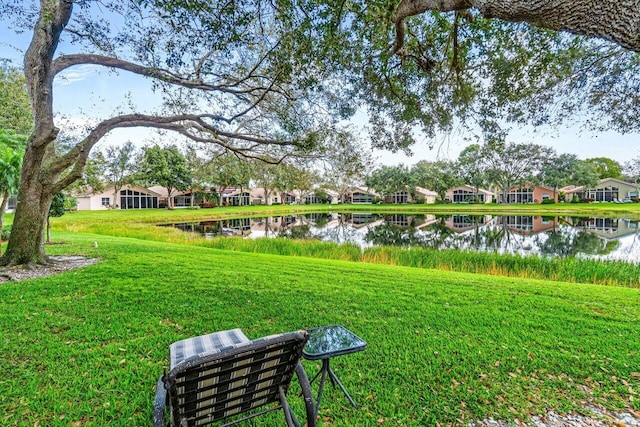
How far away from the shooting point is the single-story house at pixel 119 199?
132 feet

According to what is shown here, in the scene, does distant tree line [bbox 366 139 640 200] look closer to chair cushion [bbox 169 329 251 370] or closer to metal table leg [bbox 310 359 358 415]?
metal table leg [bbox 310 359 358 415]

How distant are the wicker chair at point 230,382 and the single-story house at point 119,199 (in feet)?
155

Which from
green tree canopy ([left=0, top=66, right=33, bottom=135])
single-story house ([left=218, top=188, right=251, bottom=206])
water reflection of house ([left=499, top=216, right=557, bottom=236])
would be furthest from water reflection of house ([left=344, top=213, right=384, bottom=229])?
single-story house ([left=218, top=188, right=251, bottom=206])

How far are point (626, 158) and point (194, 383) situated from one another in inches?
3155

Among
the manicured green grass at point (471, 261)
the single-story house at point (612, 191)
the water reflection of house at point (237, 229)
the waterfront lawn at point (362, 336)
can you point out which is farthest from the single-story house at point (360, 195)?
the waterfront lawn at point (362, 336)

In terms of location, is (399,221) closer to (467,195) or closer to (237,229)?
(237,229)

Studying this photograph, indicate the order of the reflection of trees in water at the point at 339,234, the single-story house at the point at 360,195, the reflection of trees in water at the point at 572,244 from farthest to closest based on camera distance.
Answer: the single-story house at the point at 360,195, the reflection of trees in water at the point at 339,234, the reflection of trees in water at the point at 572,244

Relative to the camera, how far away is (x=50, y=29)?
547cm

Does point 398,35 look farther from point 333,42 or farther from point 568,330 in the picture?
point 568,330

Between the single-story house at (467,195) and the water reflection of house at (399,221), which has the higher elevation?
the single-story house at (467,195)

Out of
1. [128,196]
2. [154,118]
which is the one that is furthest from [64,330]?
[128,196]

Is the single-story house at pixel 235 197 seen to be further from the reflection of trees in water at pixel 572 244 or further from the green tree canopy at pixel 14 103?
the reflection of trees in water at pixel 572 244

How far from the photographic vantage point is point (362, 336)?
11.4 feet

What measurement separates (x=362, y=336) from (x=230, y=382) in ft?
6.94
